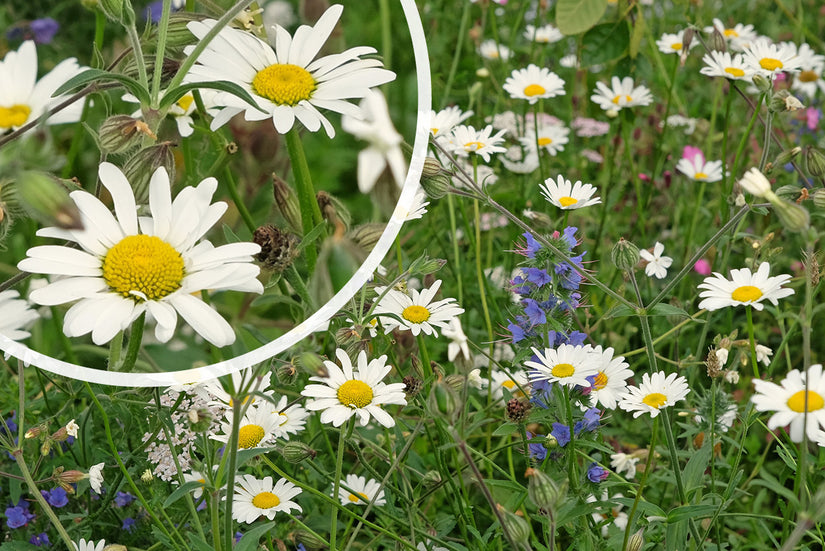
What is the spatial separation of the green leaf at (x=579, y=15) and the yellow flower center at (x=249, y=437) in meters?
0.70

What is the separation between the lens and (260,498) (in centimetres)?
78

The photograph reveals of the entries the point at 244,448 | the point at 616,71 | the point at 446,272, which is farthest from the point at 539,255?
the point at 616,71

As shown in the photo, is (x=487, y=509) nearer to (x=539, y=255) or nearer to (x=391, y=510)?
(x=391, y=510)

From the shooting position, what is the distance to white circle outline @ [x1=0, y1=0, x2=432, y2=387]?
60 centimetres

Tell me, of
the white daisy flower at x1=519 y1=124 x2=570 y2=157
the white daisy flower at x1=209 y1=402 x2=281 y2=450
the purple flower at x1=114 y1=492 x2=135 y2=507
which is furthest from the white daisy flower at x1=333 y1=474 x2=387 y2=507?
the white daisy flower at x1=519 y1=124 x2=570 y2=157

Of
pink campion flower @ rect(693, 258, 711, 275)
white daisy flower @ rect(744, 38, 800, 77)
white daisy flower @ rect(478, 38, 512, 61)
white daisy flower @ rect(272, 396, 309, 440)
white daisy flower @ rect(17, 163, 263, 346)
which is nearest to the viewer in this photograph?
white daisy flower @ rect(17, 163, 263, 346)

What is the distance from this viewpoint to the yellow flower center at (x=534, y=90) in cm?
125

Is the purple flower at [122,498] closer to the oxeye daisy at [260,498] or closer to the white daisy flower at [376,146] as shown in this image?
the oxeye daisy at [260,498]

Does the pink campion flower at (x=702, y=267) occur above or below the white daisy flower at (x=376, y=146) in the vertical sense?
below

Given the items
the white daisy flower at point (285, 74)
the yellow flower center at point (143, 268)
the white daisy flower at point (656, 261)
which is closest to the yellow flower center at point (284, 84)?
the white daisy flower at point (285, 74)

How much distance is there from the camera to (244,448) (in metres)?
0.76

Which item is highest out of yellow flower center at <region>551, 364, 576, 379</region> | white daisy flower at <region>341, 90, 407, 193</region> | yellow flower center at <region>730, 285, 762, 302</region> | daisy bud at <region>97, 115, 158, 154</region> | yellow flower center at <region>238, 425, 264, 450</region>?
daisy bud at <region>97, 115, 158, 154</region>

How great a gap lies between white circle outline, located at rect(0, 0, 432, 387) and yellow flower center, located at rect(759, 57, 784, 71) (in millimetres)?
638

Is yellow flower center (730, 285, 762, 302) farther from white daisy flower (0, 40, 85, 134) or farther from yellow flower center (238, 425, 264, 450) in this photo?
white daisy flower (0, 40, 85, 134)
